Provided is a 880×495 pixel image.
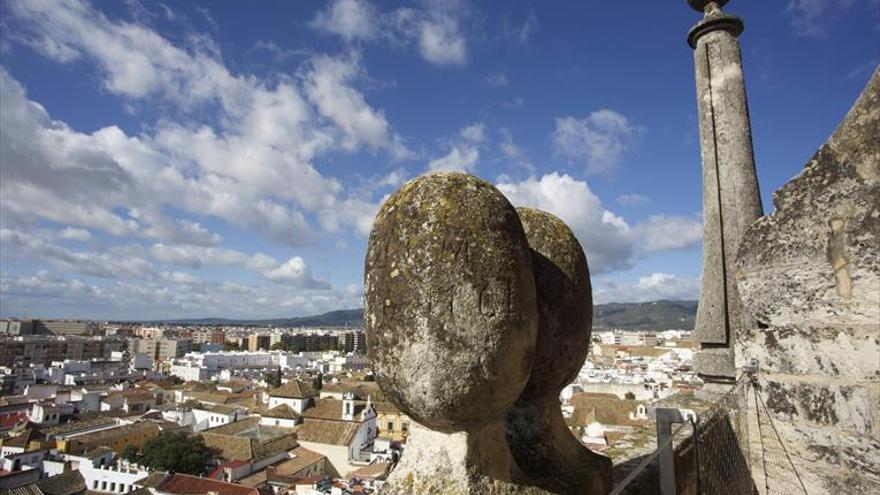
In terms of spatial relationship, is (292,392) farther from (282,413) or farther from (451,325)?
→ (451,325)

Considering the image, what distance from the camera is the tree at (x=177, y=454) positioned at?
4225cm

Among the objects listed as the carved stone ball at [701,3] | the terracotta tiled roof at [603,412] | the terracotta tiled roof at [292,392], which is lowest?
the terracotta tiled roof at [292,392]

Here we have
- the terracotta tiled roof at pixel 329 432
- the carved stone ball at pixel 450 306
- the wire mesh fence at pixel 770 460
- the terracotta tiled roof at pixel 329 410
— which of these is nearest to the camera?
the carved stone ball at pixel 450 306

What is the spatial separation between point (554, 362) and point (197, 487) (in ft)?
118

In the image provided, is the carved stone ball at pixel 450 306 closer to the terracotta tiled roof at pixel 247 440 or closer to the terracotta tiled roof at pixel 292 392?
the terracotta tiled roof at pixel 247 440

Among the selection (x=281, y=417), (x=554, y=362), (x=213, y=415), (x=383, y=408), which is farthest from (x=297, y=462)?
(x=554, y=362)

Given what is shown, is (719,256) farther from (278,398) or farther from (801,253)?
(278,398)

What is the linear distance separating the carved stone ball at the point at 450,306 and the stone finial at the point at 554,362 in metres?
0.71

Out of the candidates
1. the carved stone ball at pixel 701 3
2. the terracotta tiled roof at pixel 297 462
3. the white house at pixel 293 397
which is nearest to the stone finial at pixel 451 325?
the carved stone ball at pixel 701 3

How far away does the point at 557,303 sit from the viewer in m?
3.49

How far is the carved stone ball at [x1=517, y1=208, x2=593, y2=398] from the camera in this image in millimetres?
3488

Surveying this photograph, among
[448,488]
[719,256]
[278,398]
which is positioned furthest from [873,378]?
[278,398]

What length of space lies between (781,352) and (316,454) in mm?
47575

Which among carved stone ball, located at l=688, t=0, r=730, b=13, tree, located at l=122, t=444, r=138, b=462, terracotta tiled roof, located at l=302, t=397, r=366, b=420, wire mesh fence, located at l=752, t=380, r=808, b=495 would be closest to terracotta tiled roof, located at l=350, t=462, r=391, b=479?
terracotta tiled roof, located at l=302, t=397, r=366, b=420
